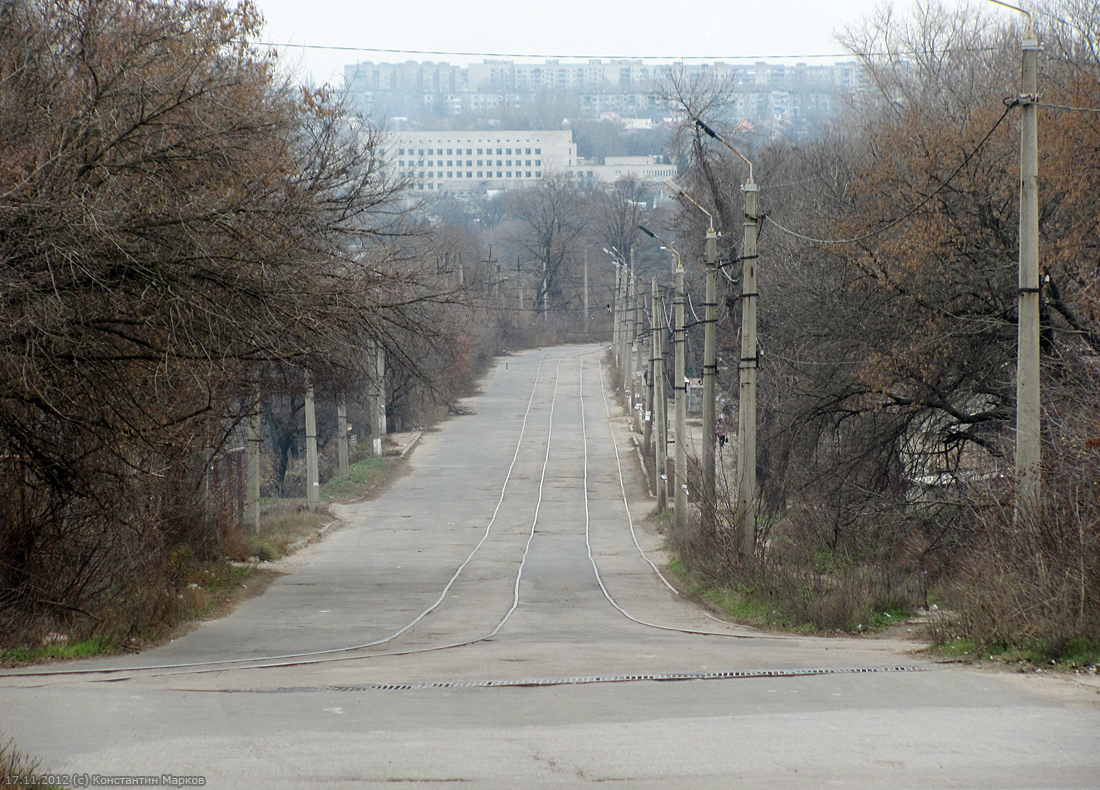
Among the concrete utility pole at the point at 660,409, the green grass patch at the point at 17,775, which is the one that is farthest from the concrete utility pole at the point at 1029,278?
the concrete utility pole at the point at 660,409

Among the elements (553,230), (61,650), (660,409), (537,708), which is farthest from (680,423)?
(553,230)

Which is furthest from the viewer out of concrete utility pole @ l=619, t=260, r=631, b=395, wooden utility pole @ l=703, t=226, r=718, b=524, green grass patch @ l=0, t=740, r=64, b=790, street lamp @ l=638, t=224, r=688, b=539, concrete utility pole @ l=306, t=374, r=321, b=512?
A: concrete utility pole @ l=619, t=260, r=631, b=395

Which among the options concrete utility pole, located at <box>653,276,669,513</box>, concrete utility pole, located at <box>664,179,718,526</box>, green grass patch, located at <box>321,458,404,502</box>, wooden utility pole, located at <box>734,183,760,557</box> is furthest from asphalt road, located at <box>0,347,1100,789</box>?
green grass patch, located at <box>321,458,404,502</box>

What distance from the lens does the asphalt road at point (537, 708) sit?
560cm

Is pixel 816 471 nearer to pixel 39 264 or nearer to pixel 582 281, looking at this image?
pixel 39 264

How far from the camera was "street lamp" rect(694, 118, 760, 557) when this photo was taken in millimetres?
16797

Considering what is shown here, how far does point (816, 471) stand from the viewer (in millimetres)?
21031

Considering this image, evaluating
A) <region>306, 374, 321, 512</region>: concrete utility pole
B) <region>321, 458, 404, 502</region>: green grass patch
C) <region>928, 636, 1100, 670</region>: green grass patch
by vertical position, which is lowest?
<region>321, 458, 404, 502</region>: green grass patch

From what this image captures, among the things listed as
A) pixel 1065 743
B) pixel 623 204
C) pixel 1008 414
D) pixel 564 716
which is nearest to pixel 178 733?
pixel 564 716

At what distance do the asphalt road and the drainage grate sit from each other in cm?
3

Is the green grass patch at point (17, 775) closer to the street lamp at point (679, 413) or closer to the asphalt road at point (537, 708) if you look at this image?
the asphalt road at point (537, 708)

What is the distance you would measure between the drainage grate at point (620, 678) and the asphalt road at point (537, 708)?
34 millimetres

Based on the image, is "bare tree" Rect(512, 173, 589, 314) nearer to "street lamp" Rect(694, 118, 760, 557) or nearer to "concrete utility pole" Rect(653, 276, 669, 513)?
"concrete utility pole" Rect(653, 276, 669, 513)

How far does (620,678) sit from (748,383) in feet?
29.3
